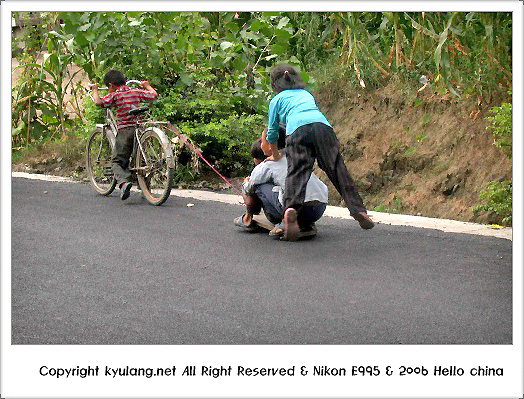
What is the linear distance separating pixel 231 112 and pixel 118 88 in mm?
2427

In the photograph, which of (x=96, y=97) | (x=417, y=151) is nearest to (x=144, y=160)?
(x=96, y=97)

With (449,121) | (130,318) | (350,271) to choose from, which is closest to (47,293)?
(130,318)

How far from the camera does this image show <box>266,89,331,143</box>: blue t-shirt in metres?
7.51

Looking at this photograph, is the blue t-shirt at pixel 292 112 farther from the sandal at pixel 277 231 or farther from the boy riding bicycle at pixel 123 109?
the boy riding bicycle at pixel 123 109

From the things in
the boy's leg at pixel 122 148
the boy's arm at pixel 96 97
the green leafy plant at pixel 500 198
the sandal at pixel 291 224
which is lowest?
the sandal at pixel 291 224

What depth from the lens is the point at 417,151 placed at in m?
11.1

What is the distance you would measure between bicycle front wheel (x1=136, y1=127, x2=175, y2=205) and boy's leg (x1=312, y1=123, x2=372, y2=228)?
203 centimetres

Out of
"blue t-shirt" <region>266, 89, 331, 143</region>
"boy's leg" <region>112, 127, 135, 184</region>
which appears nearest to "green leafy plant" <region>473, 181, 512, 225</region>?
"blue t-shirt" <region>266, 89, 331, 143</region>

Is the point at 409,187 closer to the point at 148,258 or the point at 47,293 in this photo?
the point at 148,258

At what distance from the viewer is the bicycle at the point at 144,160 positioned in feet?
30.4

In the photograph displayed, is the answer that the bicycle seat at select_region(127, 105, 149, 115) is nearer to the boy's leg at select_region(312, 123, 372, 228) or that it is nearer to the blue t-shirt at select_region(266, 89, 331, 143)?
the blue t-shirt at select_region(266, 89, 331, 143)

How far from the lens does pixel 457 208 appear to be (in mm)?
9977

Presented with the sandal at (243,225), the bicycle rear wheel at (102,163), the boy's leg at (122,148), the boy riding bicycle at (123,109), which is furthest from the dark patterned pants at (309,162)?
the bicycle rear wheel at (102,163)

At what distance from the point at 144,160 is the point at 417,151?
134 inches
